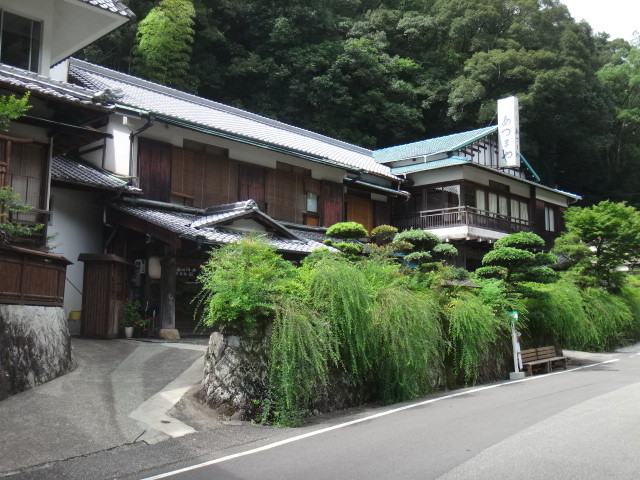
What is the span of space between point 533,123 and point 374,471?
142 ft

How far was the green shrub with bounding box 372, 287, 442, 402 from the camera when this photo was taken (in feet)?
37.0

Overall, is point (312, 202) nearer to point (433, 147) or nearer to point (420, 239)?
Result: point (420, 239)

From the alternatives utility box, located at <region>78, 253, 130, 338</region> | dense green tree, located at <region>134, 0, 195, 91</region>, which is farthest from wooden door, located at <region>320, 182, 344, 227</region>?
dense green tree, located at <region>134, 0, 195, 91</region>

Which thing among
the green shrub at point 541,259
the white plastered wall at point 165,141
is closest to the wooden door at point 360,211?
the white plastered wall at point 165,141

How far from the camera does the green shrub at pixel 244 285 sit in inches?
387

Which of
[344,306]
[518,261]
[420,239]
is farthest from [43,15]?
[518,261]

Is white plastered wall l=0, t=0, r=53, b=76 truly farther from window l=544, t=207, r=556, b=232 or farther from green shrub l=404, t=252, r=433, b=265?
window l=544, t=207, r=556, b=232

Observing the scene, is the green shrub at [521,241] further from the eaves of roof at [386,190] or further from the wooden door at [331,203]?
the eaves of roof at [386,190]

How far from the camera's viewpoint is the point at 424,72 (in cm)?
4641

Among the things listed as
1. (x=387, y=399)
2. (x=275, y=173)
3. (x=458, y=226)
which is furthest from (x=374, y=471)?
(x=458, y=226)

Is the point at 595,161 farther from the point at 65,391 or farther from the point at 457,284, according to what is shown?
the point at 65,391

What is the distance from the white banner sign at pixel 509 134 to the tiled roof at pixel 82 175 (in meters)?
22.8

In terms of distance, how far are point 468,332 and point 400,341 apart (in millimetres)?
3139

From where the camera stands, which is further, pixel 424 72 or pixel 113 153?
pixel 424 72
